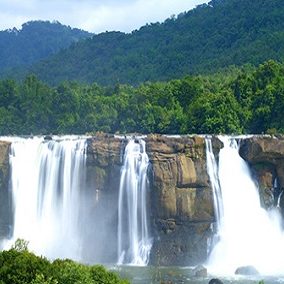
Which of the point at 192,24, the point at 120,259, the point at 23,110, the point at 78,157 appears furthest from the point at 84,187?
the point at 192,24

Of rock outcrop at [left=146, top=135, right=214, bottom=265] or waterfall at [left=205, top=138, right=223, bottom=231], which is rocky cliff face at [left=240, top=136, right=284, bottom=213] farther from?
rock outcrop at [left=146, top=135, right=214, bottom=265]

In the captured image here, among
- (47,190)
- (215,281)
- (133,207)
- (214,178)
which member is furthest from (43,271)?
(47,190)

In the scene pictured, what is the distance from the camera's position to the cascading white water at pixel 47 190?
199 ft

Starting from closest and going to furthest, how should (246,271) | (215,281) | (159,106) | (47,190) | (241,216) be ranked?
(215,281) → (246,271) → (241,216) → (47,190) → (159,106)

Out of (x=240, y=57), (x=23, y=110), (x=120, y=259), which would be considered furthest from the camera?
(x=240, y=57)

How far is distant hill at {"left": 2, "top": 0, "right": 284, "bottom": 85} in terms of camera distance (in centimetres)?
12162

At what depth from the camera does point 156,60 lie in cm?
14025

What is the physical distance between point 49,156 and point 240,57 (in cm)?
6121

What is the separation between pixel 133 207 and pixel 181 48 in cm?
8400

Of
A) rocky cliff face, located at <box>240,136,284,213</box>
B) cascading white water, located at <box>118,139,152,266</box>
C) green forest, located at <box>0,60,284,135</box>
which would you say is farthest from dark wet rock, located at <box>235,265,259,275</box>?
green forest, located at <box>0,60,284,135</box>

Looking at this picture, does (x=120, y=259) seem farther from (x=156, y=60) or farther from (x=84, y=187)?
(x=156, y=60)

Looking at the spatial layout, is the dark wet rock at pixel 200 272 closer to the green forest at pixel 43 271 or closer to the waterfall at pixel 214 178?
the waterfall at pixel 214 178

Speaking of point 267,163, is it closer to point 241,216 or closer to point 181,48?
point 241,216

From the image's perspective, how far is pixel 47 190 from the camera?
61250 millimetres
